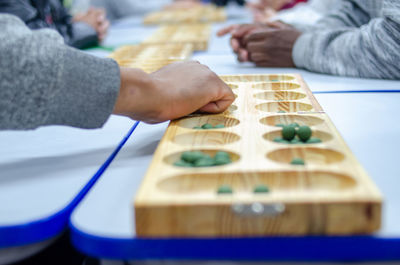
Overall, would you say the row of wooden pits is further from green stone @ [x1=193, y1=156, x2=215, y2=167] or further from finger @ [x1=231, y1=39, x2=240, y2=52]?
finger @ [x1=231, y1=39, x2=240, y2=52]

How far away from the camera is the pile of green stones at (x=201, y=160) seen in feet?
1.85

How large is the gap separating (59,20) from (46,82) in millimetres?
1677

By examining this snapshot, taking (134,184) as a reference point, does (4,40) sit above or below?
above

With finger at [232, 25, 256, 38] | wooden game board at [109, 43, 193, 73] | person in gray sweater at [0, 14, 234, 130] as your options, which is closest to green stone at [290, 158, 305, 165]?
person in gray sweater at [0, 14, 234, 130]

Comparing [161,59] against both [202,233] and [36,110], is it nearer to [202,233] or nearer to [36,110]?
[36,110]

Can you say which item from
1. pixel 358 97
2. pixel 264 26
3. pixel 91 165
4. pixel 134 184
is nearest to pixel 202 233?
pixel 134 184

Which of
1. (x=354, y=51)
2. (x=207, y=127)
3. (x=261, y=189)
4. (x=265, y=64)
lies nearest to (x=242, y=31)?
(x=265, y=64)

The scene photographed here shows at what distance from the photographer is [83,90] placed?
2.02 ft

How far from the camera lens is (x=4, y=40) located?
1.89 ft

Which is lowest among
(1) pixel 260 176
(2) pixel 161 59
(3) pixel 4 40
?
(2) pixel 161 59

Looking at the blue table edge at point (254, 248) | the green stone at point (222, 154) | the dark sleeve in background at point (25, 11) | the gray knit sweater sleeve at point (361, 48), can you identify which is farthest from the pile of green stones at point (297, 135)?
the dark sleeve in background at point (25, 11)

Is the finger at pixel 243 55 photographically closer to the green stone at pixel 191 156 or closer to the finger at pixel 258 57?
the finger at pixel 258 57

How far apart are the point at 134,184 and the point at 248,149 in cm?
15

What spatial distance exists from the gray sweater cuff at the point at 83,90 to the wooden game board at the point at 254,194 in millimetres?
101
